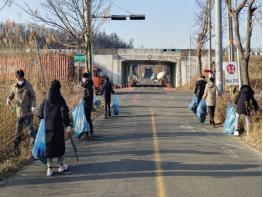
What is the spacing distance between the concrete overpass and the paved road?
53.3 m

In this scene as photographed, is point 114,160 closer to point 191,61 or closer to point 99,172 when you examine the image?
point 99,172

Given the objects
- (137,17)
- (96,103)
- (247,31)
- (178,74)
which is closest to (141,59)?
A: (178,74)

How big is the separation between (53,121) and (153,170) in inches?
85.3

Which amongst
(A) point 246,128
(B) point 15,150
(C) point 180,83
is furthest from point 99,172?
(C) point 180,83

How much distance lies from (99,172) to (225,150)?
164 inches

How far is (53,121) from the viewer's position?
9.14 metres

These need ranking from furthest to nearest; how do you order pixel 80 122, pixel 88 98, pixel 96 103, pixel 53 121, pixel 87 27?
1. pixel 96 103
2. pixel 87 27
3. pixel 88 98
4. pixel 80 122
5. pixel 53 121

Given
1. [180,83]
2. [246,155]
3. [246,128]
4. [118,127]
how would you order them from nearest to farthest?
[246,155] < [246,128] < [118,127] < [180,83]

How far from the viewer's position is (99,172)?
9.32 meters

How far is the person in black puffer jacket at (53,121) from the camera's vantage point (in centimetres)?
910

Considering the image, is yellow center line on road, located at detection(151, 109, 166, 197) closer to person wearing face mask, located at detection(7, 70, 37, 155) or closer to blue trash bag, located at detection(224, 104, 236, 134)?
blue trash bag, located at detection(224, 104, 236, 134)

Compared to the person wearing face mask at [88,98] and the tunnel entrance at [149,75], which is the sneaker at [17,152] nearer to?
the person wearing face mask at [88,98]

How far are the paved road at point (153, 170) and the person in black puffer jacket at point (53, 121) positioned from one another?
45 cm

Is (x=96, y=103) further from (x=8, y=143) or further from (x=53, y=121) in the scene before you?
(x=53, y=121)
